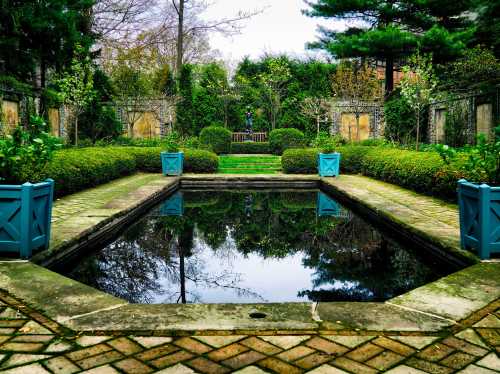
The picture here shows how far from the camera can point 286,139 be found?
1953cm

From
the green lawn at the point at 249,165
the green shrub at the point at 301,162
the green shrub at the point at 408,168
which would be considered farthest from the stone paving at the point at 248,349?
the green lawn at the point at 249,165

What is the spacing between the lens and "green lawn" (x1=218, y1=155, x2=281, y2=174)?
14844 mm

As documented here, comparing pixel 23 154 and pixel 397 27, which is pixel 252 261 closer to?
pixel 23 154

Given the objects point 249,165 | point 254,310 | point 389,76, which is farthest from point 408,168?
point 389,76

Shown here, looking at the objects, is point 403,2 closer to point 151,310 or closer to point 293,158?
point 293,158

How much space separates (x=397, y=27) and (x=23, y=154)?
62.2 feet

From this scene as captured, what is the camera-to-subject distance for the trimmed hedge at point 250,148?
21547 millimetres

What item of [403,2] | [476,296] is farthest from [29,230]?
[403,2]

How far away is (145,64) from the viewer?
85.3 ft

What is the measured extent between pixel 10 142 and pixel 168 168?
894 centimetres

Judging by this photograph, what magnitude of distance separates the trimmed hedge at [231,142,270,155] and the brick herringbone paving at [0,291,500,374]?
19008mm

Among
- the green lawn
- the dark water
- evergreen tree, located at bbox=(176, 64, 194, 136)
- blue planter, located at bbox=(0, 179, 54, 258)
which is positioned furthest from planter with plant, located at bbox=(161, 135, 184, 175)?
evergreen tree, located at bbox=(176, 64, 194, 136)

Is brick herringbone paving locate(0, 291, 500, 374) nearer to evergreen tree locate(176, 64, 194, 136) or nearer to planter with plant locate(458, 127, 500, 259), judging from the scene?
planter with plant locate(458, 127, 500, 259)

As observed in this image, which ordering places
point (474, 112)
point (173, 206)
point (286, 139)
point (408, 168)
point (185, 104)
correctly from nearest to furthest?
point (173, 206)
point (408, 168)
point (474, 112)
point (286, 139)
point (185, 104)
